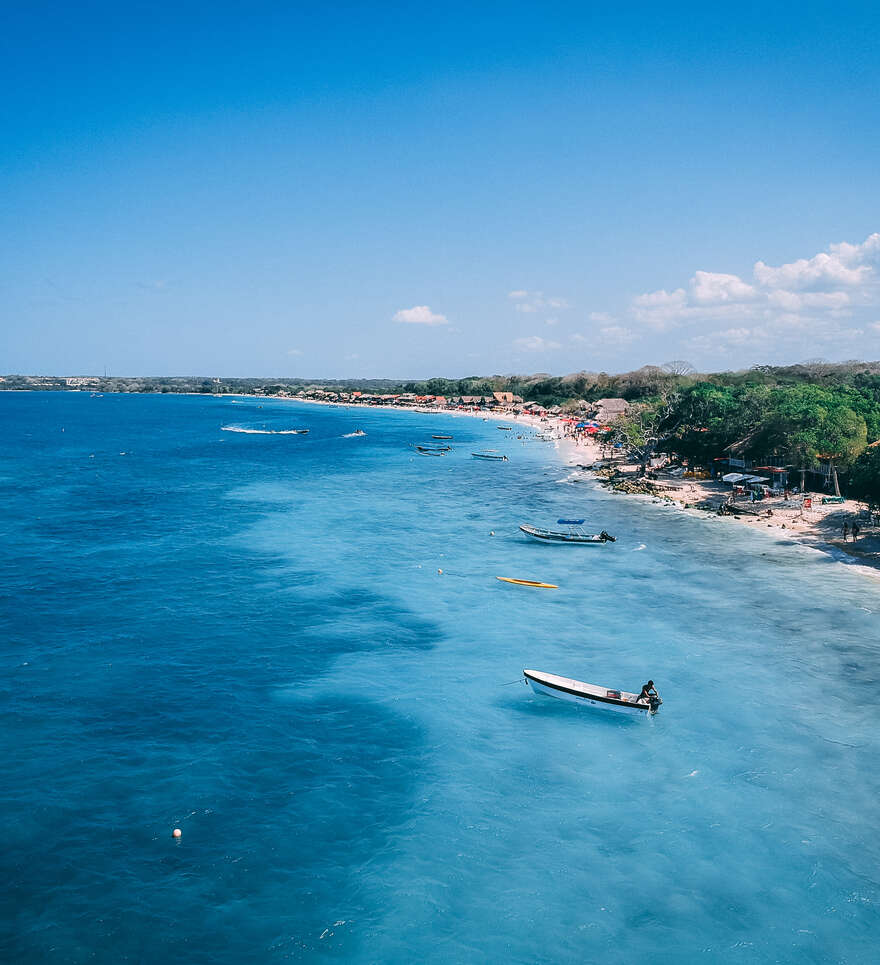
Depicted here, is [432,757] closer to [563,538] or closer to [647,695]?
[647,695]

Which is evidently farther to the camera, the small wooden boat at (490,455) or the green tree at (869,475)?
the small wooden boat at (490,455)

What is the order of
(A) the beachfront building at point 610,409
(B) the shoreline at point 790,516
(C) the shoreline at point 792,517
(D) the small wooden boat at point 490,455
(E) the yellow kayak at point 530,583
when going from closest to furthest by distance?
(E) the yellow kayak at point 530,583 < (C) the shoreline at point 792,517 < (B) the shoreline at point 790,516 < (D) the small wooden boat at point 490,455 < (A) the beachfront building at point 610,409

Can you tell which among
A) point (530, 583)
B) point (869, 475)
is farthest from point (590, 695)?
point (869, 475)

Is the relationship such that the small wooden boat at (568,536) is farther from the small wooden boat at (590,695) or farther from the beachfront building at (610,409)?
the beachfront building at (610,409)

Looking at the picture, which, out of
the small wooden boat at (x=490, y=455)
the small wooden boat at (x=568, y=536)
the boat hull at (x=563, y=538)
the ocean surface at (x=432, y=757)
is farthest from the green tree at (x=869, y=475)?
the small wooden boat at (x=490, y=455)

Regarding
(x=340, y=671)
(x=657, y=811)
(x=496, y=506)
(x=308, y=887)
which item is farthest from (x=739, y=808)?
(x=496, y=506)

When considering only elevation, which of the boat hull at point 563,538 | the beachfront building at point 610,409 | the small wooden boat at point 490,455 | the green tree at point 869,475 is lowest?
the boat hull at point 563,538
